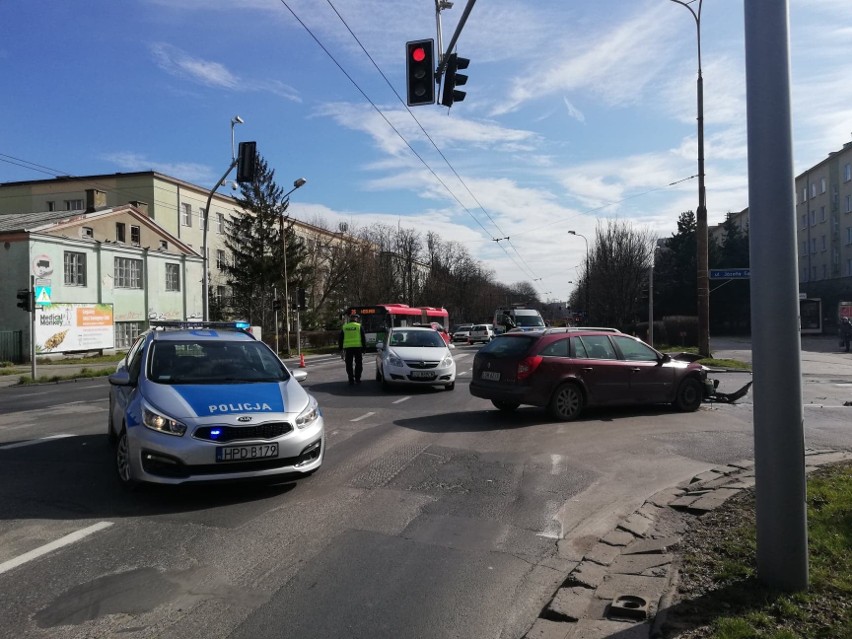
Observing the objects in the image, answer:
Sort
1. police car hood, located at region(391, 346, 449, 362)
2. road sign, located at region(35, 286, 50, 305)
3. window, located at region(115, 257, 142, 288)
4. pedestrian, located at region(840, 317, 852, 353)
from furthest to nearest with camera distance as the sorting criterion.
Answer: window, located at region(115, 257, 142, 288)
pedestrian, located at region(840, 317, 852, 353)
road sign, located at region(35, 286, 50, 305)
police car hood, located at region(391, 346, 449, 362)

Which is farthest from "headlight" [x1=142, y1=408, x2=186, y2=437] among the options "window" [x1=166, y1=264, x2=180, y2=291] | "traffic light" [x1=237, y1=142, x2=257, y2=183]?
"window" [x1=166, y1=264, x2=180, y2=291]

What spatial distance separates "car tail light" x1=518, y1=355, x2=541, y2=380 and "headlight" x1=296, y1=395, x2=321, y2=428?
468 centimetres

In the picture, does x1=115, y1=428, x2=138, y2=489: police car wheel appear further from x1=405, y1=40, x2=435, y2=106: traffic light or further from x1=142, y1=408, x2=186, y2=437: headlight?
x1=405, y1=40, x2=435, y2=106: traffic light

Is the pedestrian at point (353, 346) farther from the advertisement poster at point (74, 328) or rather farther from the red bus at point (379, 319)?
the advertisement poster at point (74, 328)

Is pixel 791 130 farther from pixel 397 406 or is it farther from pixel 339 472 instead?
pixel 397 406

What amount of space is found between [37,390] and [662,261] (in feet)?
181

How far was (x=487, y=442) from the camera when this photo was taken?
9.06 m

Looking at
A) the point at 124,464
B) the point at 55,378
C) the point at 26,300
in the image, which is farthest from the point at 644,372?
the point at 26,300

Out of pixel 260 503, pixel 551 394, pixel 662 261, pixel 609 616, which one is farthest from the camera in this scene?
pixel 662 261

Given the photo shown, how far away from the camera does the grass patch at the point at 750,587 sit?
10.9ft

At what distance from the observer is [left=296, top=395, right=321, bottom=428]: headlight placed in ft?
20.6

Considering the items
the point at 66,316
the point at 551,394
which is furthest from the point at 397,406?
the point at 66,316

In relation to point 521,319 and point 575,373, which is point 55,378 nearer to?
point 575,373

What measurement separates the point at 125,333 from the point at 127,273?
3685mm
